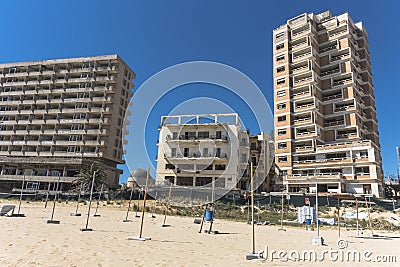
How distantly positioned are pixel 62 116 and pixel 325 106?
41718 millimetres

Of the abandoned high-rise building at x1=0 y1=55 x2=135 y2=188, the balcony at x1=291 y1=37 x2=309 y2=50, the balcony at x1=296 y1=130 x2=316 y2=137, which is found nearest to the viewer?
the balcony at x1=296 y1=130 x2=316 y2=137

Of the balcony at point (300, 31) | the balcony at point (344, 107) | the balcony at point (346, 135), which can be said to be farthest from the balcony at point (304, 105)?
the balcony at point (300, 31)

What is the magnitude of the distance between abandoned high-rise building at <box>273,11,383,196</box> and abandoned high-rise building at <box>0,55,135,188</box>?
25703 mm

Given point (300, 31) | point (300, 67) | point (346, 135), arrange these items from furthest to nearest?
point (300, 31)
point (300, 67)
point (346, 135)

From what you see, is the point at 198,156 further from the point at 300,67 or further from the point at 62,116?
the point at 62,116

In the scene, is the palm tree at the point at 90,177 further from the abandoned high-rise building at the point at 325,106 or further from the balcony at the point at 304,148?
the balcony at the point at 304,148

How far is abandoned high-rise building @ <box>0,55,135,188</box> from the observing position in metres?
42.9

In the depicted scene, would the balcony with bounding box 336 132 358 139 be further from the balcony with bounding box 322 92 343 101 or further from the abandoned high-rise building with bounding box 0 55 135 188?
the abandoned high-rise building with bounding box 0 55 135 188

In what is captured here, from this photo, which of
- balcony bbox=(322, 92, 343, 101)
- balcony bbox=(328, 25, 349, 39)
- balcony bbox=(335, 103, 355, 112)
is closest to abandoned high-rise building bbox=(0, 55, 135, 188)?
balcony bbox=(322, 92, 343, 101)

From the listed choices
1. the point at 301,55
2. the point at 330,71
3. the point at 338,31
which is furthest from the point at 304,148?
the point at 338,31

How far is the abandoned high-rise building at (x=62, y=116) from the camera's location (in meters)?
42.9

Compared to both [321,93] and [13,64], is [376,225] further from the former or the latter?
[13,64]

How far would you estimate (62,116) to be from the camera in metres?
46.3

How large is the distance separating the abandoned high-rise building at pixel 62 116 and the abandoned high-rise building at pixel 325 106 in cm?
2570
